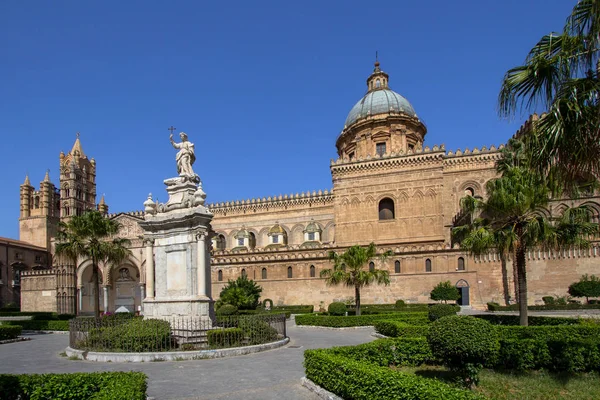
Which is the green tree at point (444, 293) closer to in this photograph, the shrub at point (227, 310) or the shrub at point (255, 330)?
the shrub at point (227, 310)

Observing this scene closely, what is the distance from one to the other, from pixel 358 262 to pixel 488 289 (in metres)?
16.0

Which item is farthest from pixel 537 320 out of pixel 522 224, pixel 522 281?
pixel 522 224

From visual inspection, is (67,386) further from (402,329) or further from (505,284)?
(505,284)

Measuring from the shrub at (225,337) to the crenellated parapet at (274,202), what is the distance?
42.2m

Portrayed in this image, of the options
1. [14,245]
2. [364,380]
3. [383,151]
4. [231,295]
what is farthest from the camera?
[14,245]

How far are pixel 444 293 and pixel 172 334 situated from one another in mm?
26897

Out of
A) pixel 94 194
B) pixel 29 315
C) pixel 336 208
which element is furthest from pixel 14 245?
pixel 336 208

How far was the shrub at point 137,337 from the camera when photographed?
13844mm

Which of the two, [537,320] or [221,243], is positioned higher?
[221,243]

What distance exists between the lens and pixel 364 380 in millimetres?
7938

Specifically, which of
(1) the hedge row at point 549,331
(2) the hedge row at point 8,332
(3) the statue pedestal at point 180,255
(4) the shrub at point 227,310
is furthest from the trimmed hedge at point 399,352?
(2) the hedge row at point 8,332

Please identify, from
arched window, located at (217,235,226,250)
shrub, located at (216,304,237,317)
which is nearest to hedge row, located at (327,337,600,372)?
shrub, located at (216,304,237,317)

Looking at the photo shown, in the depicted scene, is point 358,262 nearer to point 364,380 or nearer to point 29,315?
point 364,380

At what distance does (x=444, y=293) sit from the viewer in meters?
36.5
